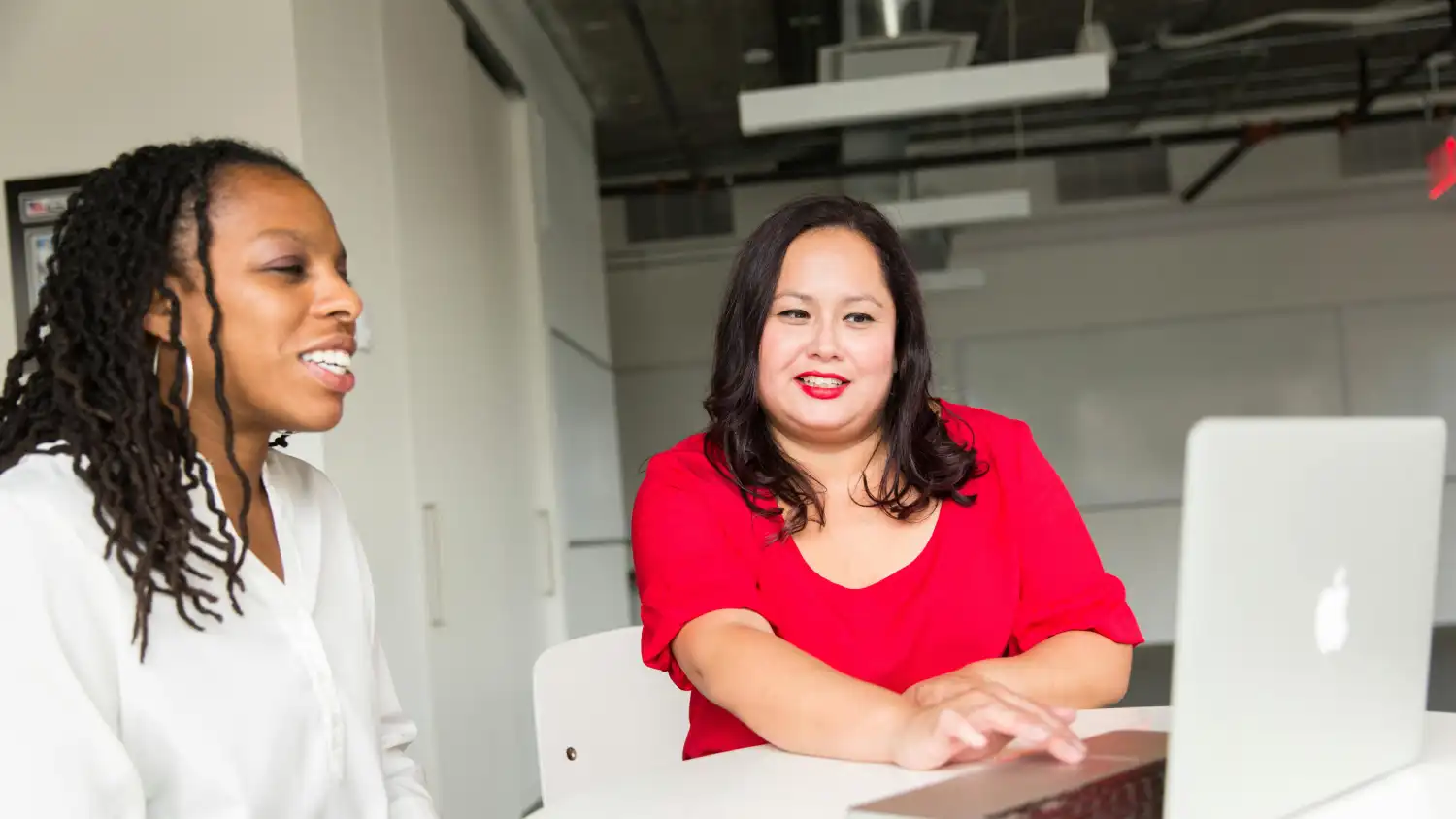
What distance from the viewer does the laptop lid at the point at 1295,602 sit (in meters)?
0.81

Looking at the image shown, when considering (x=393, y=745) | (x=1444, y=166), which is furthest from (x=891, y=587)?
(x=1444, y=166)

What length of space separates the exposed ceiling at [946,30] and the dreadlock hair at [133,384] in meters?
4.41

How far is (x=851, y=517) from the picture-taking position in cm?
175

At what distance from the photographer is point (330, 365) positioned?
1.34m

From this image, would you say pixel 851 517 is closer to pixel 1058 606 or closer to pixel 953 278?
pixel 1058 606

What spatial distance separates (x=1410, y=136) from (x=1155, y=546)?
3646mm

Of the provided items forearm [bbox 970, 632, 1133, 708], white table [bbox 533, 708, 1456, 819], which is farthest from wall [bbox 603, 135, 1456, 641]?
white table [bbox 533, 708, 1456, 819]

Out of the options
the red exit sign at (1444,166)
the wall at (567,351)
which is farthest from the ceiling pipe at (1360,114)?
the wall at (567,351)

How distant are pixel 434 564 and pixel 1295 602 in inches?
122

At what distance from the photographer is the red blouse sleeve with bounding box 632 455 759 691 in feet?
5.16

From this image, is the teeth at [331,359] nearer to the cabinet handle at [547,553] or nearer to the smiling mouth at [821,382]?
the smiling mouth at [821,382]

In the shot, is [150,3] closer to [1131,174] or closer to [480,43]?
[480,43]

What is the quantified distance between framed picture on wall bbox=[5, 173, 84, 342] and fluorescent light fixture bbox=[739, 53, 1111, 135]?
217cm

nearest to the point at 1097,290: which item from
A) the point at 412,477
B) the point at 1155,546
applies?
the point at 1155,546
